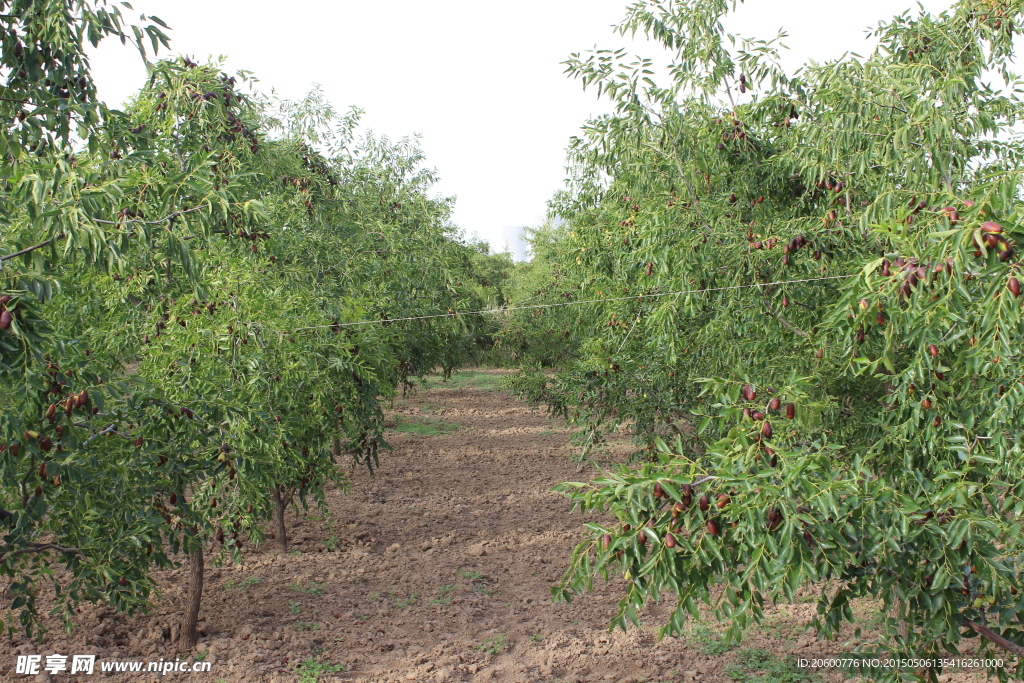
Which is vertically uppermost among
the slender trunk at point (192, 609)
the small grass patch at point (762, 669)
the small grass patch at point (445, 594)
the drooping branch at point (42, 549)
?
the drooping branch at point (42, 549)

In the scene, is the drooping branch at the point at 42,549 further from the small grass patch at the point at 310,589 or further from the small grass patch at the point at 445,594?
Answer: the small grass patch at the point at 445,594

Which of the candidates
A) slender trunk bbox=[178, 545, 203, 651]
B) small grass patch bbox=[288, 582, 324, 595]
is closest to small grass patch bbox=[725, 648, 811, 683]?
small grass patch bbox=[288, 582, 324, 595]

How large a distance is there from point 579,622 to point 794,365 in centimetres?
321

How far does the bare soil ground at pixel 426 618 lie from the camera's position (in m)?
5.36

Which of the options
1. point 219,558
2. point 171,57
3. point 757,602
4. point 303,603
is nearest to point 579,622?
point 303,603

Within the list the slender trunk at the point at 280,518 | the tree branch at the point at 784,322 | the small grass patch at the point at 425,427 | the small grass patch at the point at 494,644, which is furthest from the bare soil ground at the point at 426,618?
the small grass patch at the point at 425,427

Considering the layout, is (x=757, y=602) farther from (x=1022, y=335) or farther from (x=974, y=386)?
(x=974, y=386)

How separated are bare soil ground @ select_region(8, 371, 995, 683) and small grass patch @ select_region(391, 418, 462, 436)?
4849mm

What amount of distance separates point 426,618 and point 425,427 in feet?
30.9

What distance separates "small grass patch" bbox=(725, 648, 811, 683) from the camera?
5.18 m

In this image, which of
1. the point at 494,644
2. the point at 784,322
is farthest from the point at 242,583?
the point at 784,322

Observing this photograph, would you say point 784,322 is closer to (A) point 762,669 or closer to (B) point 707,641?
(A) point 762,669

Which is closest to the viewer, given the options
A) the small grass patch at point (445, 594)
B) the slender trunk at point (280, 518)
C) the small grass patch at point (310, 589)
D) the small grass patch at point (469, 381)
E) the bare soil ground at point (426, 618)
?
the bare soil ground at point (426, 618)

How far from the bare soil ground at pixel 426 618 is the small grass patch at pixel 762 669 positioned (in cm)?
1
